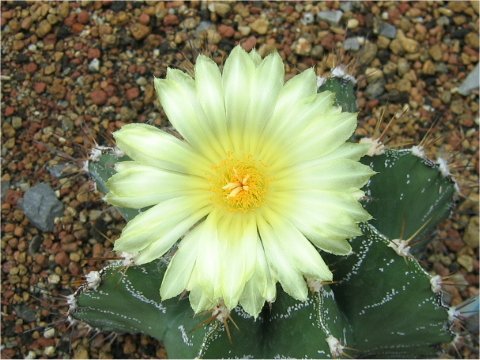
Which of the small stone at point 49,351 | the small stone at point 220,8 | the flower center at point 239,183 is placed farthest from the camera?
the small stone at point 220,8

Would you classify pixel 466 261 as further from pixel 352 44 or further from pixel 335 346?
pixel 335 346

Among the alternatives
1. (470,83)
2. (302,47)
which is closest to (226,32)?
(302,47)

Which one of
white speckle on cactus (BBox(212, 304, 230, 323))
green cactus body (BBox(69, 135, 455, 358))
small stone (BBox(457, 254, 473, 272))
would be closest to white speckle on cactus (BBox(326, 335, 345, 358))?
green cactus body (BBox(69, 135, 455, 358))

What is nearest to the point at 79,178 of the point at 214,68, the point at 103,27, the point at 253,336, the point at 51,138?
the point at 51,138

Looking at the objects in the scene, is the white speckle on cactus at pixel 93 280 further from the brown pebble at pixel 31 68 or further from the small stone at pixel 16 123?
the brown pebble at pixel 31 68

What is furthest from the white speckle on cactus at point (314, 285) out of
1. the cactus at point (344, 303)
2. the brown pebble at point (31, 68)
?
the brown pebble at point (31, 68)

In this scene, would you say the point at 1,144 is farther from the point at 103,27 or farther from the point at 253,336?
the point at 253,336
